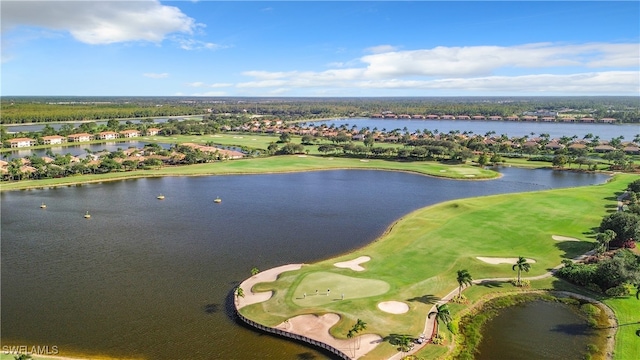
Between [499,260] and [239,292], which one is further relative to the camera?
[499,260]

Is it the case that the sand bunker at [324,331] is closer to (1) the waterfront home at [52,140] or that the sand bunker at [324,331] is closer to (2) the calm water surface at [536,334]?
(2) the calm water surface at [536,334]

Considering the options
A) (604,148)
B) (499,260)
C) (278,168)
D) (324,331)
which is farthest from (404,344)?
(604,148)

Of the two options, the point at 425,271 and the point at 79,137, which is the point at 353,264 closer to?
the point at 425,271

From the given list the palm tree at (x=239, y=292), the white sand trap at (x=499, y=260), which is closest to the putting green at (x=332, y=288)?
the palm tree at (x=239, y=292)

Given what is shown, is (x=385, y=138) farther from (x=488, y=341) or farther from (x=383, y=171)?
(x=488, y=341)

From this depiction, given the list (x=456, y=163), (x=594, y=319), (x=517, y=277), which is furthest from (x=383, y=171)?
(x=594, y=319)

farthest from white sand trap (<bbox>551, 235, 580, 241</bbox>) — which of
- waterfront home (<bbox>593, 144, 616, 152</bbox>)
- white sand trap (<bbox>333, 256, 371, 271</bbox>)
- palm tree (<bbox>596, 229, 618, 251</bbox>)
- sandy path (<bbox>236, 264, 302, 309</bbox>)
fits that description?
waterfront home (<bbox>593, 144, 616, 152</bbox>)

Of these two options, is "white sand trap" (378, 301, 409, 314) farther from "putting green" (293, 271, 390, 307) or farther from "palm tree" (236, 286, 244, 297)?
"palm tree" (236, 286, 244, 297)
